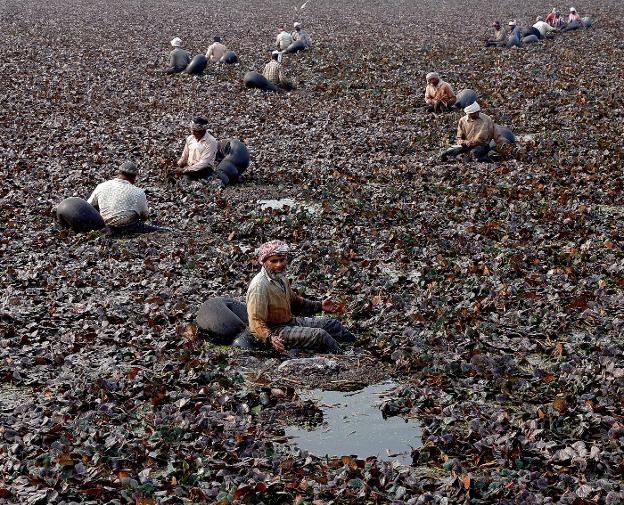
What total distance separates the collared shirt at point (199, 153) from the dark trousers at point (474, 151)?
17.7ft

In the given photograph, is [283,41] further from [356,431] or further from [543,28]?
[356,431]

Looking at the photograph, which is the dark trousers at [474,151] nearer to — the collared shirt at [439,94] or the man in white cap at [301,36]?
the collared shirt at [439,94]

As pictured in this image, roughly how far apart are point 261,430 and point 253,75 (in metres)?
24.6

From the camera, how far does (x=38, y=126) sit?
26.2 metres

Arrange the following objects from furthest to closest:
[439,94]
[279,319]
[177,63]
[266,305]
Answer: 1. [177,63]
2. [439,94]
3. [279,319]
4. [266,305]

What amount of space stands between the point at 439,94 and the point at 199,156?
9.54m

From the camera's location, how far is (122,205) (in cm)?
1602

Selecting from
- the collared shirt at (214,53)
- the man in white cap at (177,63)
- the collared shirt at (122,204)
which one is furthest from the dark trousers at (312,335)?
the collared shirt at (214,53)

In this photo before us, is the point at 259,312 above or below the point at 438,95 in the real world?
below

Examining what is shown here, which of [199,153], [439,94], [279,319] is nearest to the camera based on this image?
[279,319]

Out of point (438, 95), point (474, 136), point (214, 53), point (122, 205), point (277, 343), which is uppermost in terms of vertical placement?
point (214, 53)

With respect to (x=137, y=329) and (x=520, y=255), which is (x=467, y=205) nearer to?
(x=520, y=255)

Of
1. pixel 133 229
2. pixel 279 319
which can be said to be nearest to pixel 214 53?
pixel 133 229

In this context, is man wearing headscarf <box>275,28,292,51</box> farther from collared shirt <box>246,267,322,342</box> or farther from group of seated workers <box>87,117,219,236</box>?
collared shirt <box>246,267,322,342</box>
